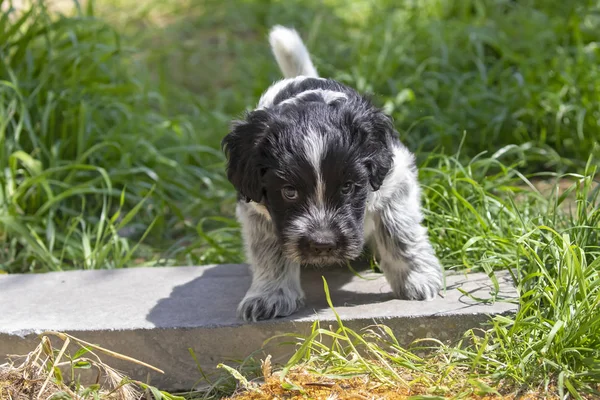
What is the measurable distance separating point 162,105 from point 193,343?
3.89 m

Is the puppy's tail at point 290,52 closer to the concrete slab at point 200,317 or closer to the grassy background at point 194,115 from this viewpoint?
the grassy background at point 194,115

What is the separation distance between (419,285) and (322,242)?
67 cm

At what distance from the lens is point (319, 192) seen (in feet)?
10.3

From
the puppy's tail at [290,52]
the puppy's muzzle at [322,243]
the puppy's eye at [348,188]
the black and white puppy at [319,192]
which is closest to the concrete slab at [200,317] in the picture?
the black and white puppy at [319,192]

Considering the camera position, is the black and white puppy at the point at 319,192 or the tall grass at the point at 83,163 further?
the tall grass at the point at 83,163

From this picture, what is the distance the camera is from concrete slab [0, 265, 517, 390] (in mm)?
3396

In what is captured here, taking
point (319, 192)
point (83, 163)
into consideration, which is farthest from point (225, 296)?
point (83, 163)

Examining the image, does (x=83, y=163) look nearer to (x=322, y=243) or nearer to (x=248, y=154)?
(x=248, y=154)

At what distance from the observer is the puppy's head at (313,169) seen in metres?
3.13

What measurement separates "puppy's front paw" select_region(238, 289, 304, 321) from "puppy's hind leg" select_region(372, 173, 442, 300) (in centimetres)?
49

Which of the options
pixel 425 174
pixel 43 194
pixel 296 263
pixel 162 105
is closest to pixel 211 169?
pixel 162 105

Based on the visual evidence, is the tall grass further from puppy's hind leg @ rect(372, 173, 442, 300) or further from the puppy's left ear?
the puppy's left ear

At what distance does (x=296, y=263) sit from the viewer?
360 cm

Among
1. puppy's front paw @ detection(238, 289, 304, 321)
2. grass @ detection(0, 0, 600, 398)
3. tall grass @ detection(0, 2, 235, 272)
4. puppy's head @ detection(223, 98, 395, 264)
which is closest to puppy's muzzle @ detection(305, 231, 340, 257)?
puppy's head @ detection(223, 98, 395, 264)
